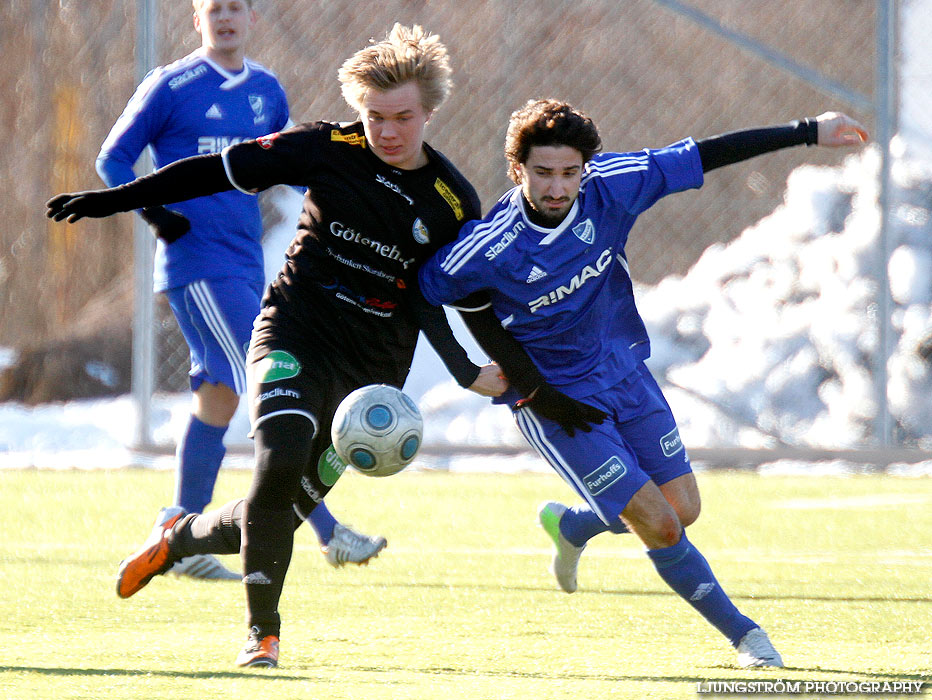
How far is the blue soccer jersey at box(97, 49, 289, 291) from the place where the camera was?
5.18m

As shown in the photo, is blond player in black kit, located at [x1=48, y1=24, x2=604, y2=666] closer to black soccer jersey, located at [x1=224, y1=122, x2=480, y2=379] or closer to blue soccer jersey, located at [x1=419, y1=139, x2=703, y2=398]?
black soccer jersey, located at [x1=224, y1=122, x2=480, y2=379]

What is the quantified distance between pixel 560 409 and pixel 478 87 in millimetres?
6723

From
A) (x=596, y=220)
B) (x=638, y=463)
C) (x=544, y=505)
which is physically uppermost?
(x=596, y=220)

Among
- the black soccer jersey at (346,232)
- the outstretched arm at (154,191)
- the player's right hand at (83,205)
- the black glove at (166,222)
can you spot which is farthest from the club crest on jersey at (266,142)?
the black glove at (166,222)

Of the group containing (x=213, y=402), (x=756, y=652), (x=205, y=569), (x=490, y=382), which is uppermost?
(x=490, y=382)

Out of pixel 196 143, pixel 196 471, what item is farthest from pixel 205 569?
pixel 196 143

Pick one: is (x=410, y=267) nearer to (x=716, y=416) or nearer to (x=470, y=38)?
(x=716, y=416)

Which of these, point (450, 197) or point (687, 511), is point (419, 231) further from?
point (687, 511)

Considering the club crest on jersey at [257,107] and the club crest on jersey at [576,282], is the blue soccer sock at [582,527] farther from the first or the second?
the club crest on jersey at [257,107]

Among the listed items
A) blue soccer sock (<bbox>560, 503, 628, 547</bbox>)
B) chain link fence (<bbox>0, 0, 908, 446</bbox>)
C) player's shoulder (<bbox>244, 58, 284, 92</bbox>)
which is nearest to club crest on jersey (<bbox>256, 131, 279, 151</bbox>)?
player's shoulder (<bbox>244, 58, 284, 92</bbox>)

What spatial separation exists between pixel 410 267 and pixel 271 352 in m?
0.44

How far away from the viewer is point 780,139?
4.11m

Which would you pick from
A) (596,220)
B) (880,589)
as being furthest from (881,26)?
(596,220)

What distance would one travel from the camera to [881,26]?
28.3 ft
